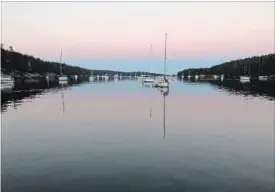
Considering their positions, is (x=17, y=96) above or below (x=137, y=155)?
above

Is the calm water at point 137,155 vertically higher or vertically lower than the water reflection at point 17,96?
lower

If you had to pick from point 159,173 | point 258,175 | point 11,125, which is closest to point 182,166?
point 159,173

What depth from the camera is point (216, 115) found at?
44938 millimetres

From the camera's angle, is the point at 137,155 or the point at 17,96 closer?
the point at 137,155

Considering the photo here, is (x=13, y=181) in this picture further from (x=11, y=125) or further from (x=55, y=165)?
(x=11, y=125)

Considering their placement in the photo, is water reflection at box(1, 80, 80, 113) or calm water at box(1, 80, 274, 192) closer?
calm water at box(1, 80, 274, 192)

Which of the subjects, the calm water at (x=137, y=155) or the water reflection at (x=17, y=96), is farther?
the water reflection at (x=17, y=96)

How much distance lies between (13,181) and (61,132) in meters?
13.9

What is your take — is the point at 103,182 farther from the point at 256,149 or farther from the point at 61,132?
the point at 61,132

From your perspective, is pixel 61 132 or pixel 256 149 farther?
pixel 61 132

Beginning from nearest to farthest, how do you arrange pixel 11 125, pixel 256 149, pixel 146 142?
pixel 256 149 → pixel 146 142 → pixel 11 125

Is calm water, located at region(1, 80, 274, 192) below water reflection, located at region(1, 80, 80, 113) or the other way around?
below

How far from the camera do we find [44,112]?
47281mm

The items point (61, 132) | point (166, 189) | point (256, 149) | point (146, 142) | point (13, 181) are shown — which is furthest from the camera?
point (61, 132)
